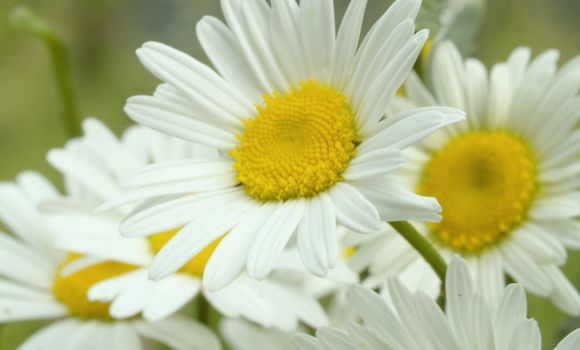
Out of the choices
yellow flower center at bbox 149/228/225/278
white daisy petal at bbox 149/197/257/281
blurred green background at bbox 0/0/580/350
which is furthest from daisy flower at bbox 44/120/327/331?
blurred green background at bbox 0/0/580/350

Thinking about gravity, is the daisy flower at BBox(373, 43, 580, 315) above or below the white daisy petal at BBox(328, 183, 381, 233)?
below

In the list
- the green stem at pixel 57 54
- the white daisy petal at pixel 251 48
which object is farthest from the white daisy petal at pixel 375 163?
the green stem at pixel 57 54

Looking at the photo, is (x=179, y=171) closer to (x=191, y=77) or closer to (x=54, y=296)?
(x=191, y=77)

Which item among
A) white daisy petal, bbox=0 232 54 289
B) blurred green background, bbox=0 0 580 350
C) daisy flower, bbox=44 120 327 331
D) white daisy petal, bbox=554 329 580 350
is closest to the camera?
white daisy petal, bbox=554 329 580 350

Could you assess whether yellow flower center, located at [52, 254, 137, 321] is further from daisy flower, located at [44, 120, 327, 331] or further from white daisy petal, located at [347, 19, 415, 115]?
white daisy petal, located at [347, 19, 415, 115]

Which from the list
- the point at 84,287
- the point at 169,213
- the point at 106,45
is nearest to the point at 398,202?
the point at 169,213

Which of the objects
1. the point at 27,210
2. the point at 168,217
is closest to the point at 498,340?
the point at 168,217
